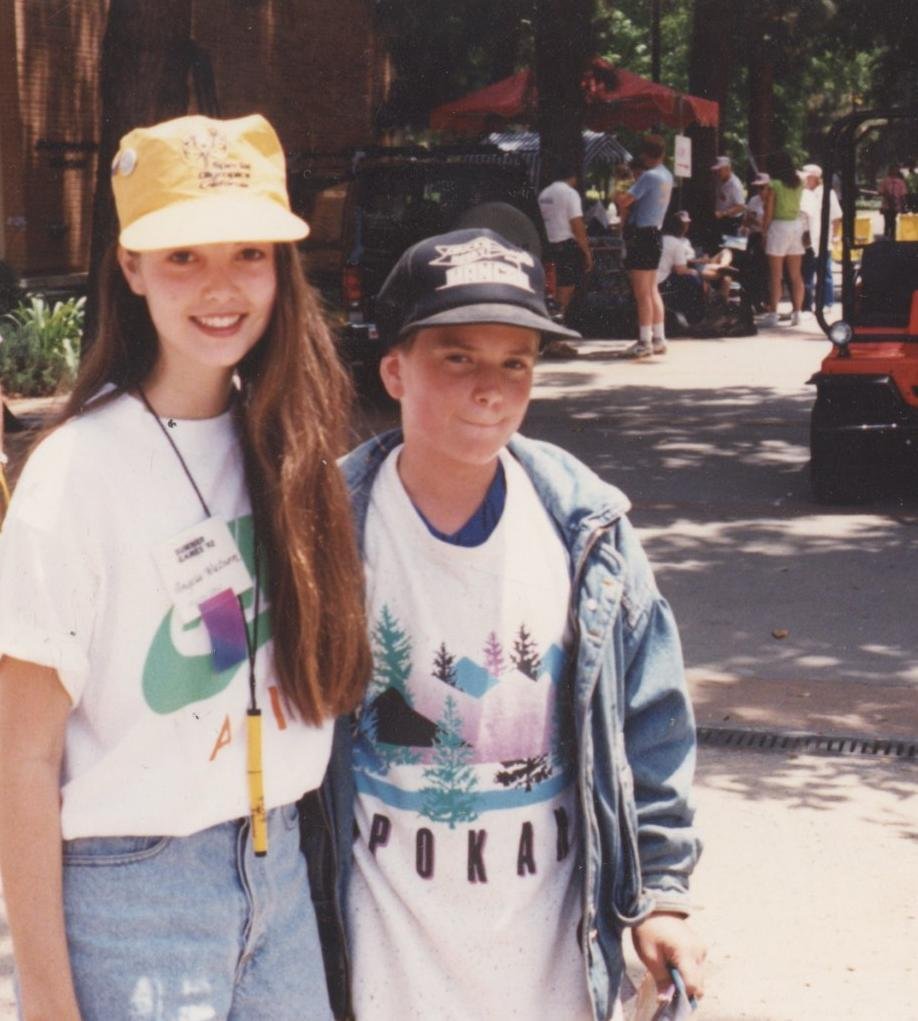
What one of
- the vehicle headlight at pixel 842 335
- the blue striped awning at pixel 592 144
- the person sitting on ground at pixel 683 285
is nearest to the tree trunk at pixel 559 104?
the person sitting on ground at pixel 683 285

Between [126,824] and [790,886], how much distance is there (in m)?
3.01

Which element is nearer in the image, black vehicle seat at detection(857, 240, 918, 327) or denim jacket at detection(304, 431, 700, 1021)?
denim jacket at detection(304, 431, 700, 1021)

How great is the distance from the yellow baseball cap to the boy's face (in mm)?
239

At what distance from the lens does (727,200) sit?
25188mm

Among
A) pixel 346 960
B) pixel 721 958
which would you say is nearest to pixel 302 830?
pixel 346 960

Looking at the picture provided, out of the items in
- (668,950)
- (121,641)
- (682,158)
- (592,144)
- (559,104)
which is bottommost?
(668,950)

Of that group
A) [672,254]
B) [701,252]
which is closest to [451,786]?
[672,254]

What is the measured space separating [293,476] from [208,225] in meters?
0.32

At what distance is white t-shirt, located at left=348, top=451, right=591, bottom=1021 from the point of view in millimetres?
2230

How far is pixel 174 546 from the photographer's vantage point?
6.78 feet

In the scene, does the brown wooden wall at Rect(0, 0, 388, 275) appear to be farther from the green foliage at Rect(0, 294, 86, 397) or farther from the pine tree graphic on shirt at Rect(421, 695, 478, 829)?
the pine tree graphic on shirt at Rect(421, 695, 478, 829)

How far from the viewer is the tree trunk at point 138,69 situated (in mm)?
10969

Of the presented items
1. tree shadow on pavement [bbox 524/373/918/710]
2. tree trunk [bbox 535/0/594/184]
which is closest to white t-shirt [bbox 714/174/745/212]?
tree trunk [bbox 535/0/594/184]

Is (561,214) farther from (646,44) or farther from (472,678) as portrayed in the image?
(646,44)
